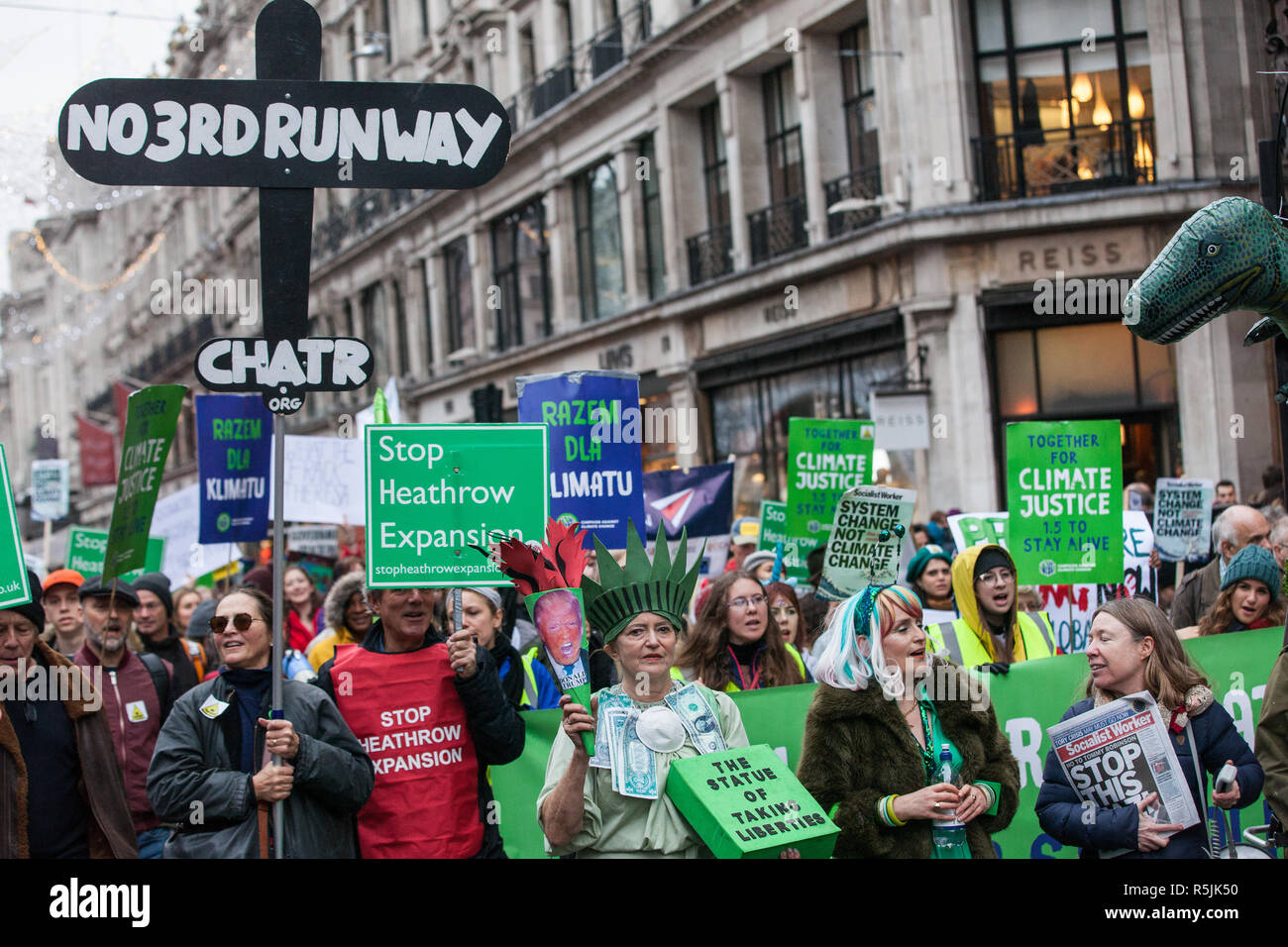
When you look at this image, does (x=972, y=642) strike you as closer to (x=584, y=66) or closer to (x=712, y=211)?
(x=712, y=211)

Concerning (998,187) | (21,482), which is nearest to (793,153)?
(998,187)

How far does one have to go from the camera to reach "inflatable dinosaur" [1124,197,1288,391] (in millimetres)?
4141

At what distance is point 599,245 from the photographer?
28234 mm

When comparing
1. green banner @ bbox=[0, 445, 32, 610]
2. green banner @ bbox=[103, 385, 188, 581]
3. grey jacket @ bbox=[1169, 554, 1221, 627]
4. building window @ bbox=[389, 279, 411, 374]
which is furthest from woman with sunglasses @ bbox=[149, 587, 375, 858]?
building window @ bbox=[389, 279, 411, 374]

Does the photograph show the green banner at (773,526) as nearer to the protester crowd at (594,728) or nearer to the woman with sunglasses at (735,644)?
the woman with sunglasses at (735,644)

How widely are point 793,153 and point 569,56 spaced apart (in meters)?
7.98

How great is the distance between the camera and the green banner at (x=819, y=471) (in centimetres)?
1030

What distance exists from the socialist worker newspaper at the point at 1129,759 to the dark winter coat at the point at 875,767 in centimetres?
25

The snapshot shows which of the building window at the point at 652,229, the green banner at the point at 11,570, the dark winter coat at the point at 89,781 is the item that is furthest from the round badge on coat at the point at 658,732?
the building window at the point at 652,229

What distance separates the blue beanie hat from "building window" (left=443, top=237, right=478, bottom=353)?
90.9 ft

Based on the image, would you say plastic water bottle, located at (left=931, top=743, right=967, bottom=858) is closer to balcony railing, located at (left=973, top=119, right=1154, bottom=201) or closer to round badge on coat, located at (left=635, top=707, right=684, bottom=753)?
round badge on coat, located at (left=635, top=707, right=684, bottom=753)

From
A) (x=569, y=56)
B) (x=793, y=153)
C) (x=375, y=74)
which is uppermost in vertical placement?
(x=375, y=74)
